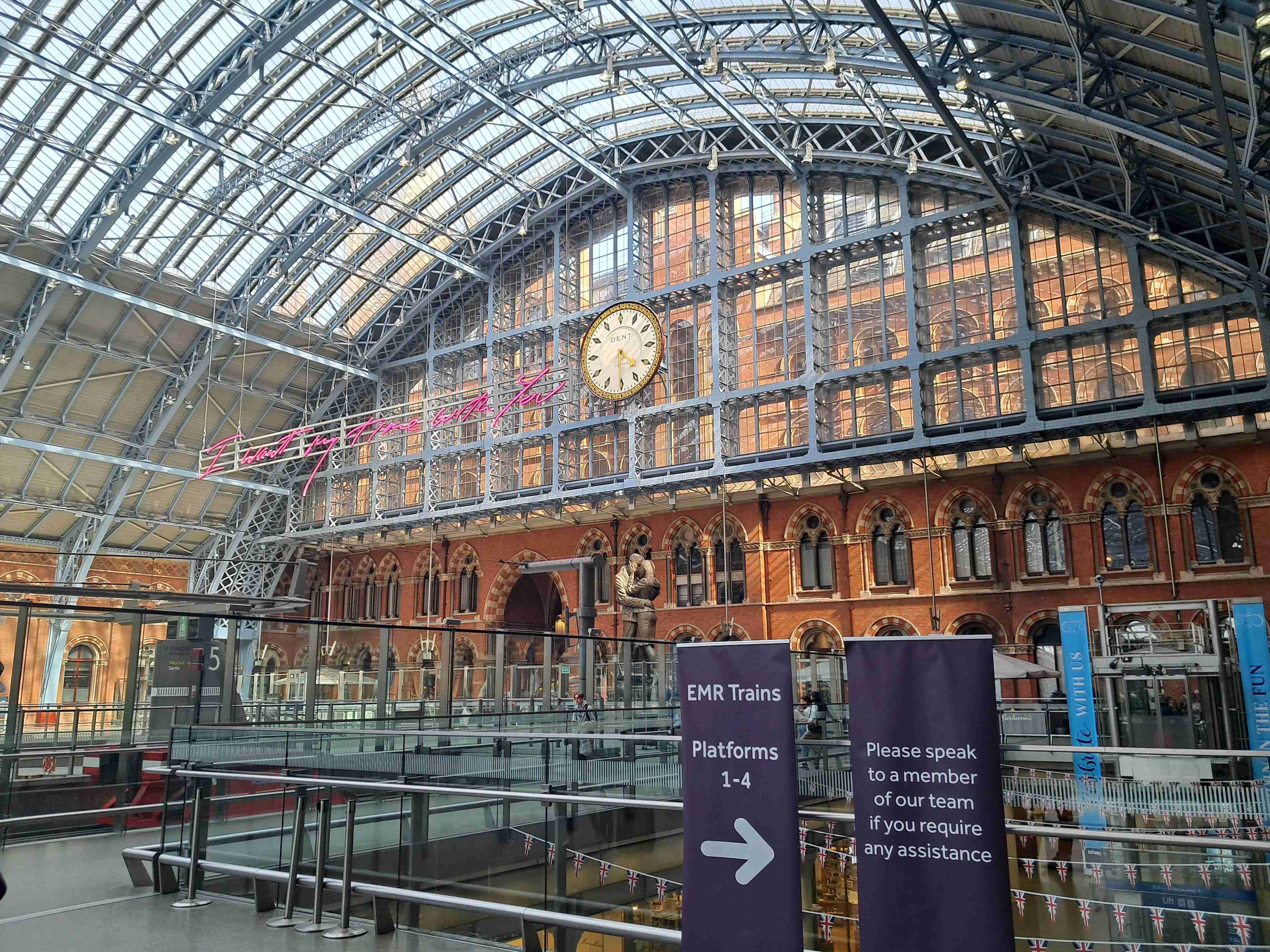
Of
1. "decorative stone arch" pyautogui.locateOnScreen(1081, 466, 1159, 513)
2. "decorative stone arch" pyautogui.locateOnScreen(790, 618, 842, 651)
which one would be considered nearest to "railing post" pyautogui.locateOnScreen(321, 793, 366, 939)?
"decorative stone arch" pyautogui.locateOnScreen(790, 618, 842, 651)

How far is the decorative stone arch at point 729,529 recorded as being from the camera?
31.9 m

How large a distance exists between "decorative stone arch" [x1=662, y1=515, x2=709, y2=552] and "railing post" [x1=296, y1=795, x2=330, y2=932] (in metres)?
Result: 26.8

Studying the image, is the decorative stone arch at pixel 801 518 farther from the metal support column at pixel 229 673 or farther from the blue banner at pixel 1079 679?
the metal support column at pixel 229 673

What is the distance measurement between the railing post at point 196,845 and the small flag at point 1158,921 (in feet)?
20.3

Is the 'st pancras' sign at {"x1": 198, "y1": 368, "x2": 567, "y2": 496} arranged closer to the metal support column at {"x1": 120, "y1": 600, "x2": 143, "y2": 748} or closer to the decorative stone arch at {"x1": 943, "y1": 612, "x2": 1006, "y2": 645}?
the decorative stone arch at {"x1": 943, "y1": 612, "x2": 1006, "y2": 645}

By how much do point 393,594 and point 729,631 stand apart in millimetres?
17510

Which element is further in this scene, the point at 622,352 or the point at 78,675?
the point at 622,352

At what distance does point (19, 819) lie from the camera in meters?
9.00

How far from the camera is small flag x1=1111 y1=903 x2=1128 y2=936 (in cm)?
543

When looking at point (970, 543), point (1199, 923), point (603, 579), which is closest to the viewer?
point (1199, 923)

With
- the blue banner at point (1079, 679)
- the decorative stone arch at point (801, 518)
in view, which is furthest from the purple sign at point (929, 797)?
the decorative stone arch at point (801, 518)

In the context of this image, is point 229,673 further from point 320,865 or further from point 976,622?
point 976,622

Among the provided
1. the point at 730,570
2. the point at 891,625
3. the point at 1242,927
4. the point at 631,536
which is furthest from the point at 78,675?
the point at 631,536

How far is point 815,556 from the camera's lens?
1211 inches
